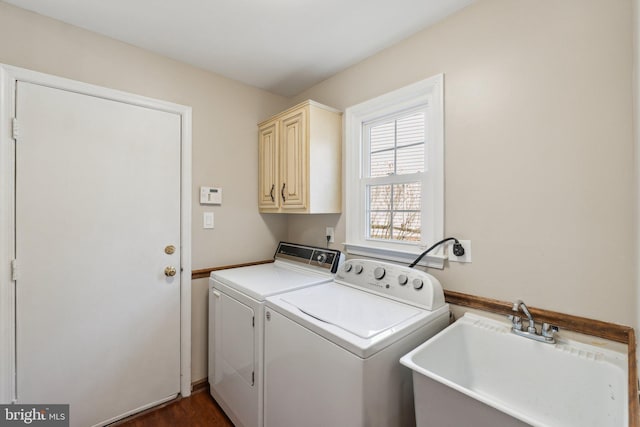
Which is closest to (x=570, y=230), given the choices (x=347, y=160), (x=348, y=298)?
(x=348, y=298)

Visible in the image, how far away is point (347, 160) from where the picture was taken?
2.13 metres

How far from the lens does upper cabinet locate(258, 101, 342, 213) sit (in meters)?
2.01

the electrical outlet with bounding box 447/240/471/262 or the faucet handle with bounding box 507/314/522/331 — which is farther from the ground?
the electrical outlet with bounding box 447/240/471/262

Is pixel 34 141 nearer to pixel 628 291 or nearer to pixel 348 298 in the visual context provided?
pixel 348 298

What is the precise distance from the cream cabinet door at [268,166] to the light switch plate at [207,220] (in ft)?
1.47

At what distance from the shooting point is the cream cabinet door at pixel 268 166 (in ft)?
7.54

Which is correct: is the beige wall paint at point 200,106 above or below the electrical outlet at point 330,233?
above

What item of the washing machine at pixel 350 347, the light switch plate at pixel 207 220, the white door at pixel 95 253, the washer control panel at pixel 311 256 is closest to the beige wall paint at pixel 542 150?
the washing machine at pixel 350 347

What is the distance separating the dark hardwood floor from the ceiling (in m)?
2.47

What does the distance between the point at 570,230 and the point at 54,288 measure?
8.70 ft

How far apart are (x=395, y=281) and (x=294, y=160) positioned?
1128 mm

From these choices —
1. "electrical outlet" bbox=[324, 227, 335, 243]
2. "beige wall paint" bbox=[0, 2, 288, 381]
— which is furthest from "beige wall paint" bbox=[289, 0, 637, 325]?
"beige wall paint" bbox=[0, 2, 288, 381]

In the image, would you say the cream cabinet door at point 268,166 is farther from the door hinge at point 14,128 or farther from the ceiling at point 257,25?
the door hinge at point 14,128

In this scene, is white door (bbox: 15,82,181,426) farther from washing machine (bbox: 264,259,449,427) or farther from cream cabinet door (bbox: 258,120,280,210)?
washing machine (bbox: 264,259,449,427)
